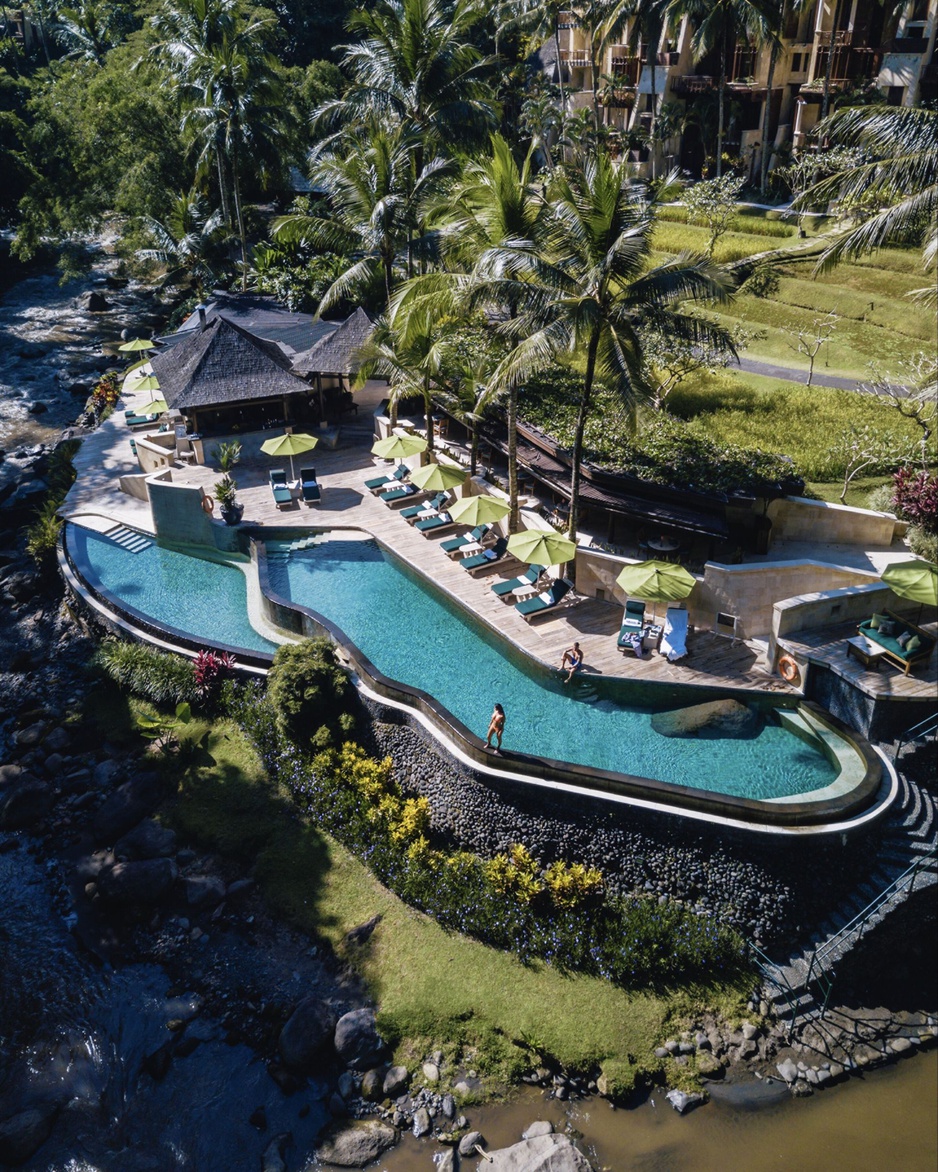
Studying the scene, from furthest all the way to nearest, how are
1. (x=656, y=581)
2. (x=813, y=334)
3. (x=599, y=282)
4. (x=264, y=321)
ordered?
(x=264, y=321)
(x=813, y=334)
(x=656, y=581)
(x=599, y=282)

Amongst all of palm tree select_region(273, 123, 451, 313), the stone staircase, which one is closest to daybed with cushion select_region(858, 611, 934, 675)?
the stone staircase

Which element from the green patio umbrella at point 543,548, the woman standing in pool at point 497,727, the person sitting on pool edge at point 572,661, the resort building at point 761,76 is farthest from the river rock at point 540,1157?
the resort building at point 761,76

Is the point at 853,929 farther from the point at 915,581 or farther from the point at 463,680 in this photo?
the point at 463,680

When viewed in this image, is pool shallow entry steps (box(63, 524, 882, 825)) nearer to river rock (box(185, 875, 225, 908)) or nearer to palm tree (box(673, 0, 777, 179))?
river rock (box(185, 875, 225, 908))

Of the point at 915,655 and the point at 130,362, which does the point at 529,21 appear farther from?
the point at 915,655

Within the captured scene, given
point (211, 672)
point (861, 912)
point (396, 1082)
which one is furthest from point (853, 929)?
point (211, 672)

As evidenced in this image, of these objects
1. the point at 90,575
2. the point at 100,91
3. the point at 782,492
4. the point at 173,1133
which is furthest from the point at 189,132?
the point at 173,1133
